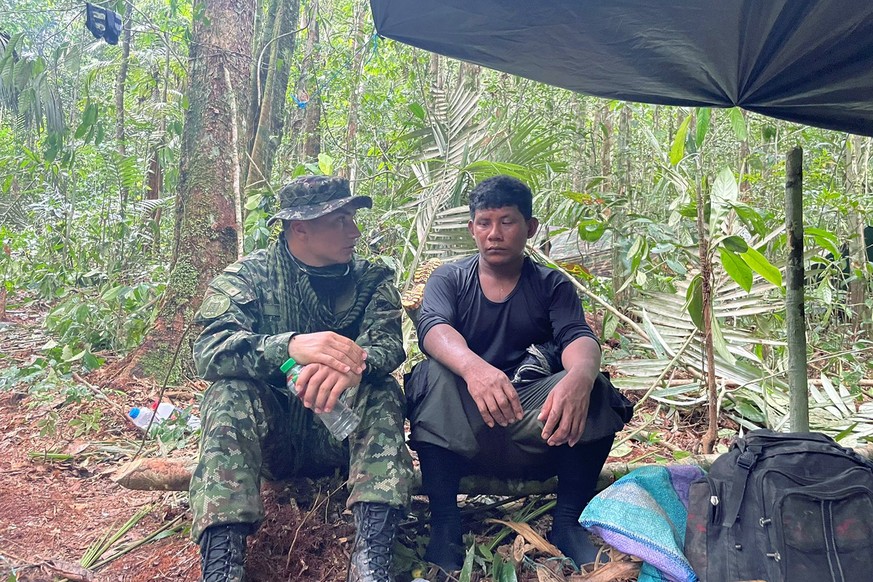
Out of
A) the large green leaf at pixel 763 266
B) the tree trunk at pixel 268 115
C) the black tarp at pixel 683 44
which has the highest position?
the tree trunk at pixel 268 115

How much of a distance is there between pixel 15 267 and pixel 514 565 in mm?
7299

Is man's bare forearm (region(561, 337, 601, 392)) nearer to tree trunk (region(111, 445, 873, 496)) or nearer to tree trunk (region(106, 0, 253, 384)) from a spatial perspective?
tree trunk (region(111, 445, 873, 496))

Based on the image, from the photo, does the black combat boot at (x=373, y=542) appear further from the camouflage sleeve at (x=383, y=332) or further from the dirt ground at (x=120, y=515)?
the camouflage sleeve at (x=383, y=332)

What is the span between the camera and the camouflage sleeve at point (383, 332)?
8.15 feet

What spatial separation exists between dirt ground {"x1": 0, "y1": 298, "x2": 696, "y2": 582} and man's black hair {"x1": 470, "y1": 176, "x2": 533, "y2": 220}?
130cm

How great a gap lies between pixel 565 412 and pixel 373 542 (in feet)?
2.61

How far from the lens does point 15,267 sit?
7.32 meters

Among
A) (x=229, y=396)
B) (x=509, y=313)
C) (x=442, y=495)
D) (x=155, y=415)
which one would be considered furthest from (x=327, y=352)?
(x=155, y=415)

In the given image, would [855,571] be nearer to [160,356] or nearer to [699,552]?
[699,552]

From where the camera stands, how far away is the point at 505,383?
7.50ft

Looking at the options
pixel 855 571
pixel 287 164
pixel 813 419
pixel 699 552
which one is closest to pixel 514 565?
pixel 699 552

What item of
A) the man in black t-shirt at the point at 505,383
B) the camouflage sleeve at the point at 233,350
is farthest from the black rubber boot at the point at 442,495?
the camouflage sleeve at the point at 233,350

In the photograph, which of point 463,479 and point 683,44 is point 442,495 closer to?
point 463,479

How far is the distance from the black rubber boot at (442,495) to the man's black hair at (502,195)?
3.27 feet
